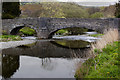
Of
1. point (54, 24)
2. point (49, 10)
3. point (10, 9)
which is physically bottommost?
point (54, 24)

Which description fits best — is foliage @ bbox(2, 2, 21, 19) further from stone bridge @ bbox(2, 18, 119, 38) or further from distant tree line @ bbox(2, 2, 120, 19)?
stone bridge @ bbox(2, 18, 119, 38)

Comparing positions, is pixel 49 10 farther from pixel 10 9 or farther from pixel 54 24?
pixel 54 24

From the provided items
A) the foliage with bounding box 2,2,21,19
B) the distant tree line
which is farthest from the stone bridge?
the distant tree line

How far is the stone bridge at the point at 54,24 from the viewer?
1010 inches

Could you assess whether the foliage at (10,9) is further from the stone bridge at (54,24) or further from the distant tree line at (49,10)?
the stone bridge at (54,24)

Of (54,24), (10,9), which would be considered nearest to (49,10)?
(10,9)

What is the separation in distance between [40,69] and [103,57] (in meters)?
3.76

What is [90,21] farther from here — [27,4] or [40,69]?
[27,4]

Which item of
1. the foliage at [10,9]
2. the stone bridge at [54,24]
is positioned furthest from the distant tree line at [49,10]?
the stone bridge at [54,24]

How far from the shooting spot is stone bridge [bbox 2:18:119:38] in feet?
84.2

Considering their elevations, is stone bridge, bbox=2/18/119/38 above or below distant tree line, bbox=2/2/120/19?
below

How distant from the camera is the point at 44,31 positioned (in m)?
27.6

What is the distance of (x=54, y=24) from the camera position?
88.8ft

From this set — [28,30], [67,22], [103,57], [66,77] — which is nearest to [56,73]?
[66,77]
